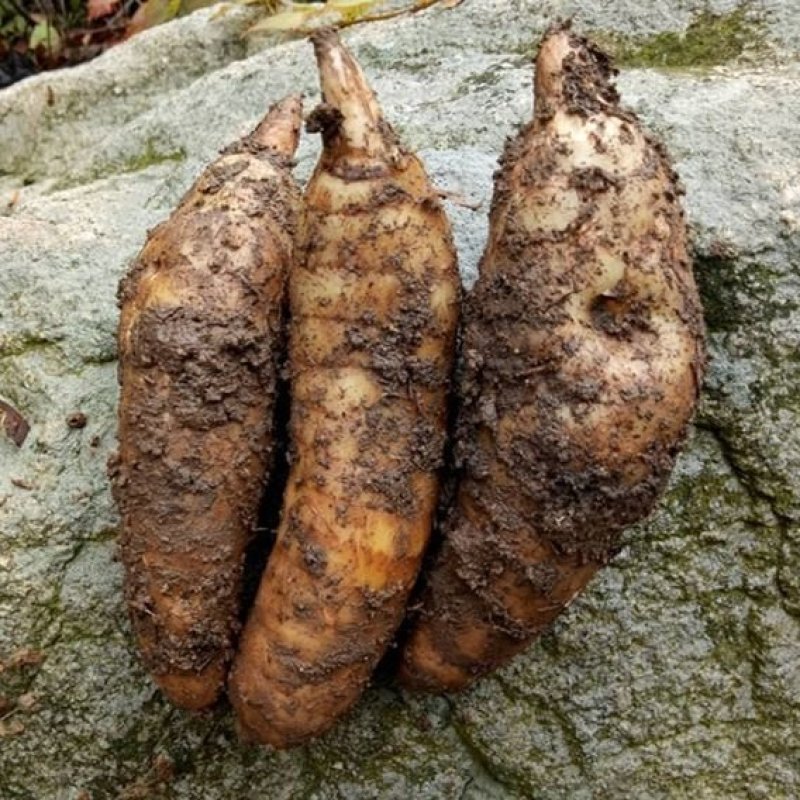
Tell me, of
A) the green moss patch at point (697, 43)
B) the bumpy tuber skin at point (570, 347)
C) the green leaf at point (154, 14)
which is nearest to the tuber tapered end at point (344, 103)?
the bumpy tuber skin at point (570, 347)

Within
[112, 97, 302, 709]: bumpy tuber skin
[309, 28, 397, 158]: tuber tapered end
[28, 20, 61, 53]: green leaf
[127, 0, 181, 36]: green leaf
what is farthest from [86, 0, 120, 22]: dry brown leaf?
[309, 28, 397, 158]: tuber tapered end

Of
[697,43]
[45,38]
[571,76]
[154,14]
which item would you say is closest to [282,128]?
[571,76]

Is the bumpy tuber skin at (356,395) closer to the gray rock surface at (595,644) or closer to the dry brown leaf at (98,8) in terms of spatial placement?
the gray rock surface at (595,644)

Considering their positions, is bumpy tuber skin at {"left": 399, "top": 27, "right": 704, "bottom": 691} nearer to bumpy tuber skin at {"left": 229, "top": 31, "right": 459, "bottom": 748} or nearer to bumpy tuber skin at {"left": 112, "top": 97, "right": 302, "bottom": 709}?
bumpy tuber skin at {"left": 229, "top": 31, "right": 459, "bottom": 748}

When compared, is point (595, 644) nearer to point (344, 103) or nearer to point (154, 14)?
point (344, 103)

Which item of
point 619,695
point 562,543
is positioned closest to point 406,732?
point 619,695

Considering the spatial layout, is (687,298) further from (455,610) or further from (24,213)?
(24,213)
